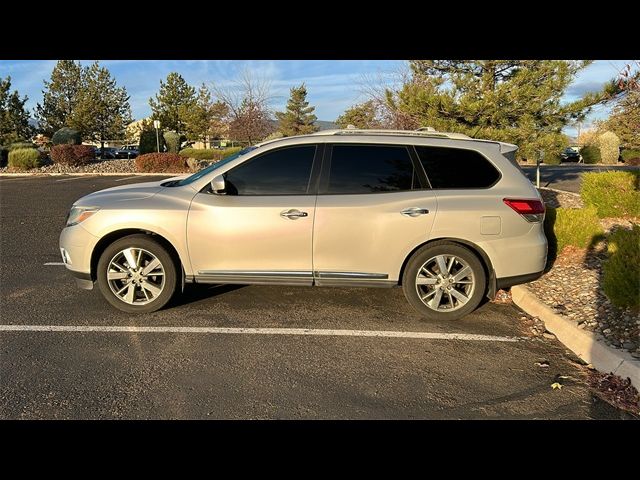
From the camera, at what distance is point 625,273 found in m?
3.70

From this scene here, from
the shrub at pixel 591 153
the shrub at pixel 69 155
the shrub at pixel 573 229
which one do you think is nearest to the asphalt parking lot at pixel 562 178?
the shrub at pixel 573 229

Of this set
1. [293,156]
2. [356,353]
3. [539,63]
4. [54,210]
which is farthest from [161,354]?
[539,63]

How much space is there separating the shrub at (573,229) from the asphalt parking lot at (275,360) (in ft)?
5.46

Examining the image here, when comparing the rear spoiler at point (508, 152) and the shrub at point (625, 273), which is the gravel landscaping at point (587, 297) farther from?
the rear spoiler at point (508, 152)

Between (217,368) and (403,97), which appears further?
(403,97)

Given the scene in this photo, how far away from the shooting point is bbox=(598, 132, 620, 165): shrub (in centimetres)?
3400

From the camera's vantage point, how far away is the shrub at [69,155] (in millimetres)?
23781

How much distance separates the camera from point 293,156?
4234mm

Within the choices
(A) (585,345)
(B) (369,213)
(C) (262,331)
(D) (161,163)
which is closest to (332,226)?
(B) (369,213)

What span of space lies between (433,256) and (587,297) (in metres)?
1.72

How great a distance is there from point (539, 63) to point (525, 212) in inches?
307

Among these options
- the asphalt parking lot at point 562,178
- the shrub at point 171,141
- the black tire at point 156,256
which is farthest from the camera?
the shrub at point 171,141

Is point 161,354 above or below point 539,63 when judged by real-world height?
below
